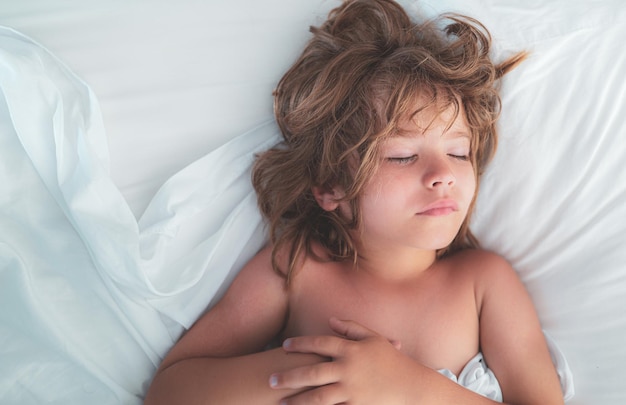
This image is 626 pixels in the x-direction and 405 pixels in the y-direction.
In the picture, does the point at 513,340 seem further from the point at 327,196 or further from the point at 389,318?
the point at 327,196

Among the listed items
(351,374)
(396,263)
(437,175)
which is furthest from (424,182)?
(351,374)

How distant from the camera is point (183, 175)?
1367 mm

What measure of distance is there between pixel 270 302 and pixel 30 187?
0.51 metres

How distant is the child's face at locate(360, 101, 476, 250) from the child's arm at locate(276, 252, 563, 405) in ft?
0.64

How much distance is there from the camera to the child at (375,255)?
1.20 m

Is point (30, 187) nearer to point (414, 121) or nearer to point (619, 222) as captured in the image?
point (414, 121)

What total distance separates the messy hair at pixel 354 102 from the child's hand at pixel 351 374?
210 mm

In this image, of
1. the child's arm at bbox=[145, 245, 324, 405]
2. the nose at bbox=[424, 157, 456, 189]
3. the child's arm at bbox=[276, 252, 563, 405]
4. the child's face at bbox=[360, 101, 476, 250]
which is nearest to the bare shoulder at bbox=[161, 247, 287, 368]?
the child's arm at bbox=[145, 245, 324, 405]

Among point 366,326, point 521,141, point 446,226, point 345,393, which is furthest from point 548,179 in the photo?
point 345,393

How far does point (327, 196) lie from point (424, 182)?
240 mm

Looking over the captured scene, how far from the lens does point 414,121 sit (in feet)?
4.02

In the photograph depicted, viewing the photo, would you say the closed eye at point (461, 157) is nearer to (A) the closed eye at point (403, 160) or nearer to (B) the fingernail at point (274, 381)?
(A) the closed eye at point (403, 160)

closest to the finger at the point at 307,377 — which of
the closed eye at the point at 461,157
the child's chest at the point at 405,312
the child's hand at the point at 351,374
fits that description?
the child's hand at the point at 351,374

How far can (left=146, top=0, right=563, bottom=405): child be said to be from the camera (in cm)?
120
